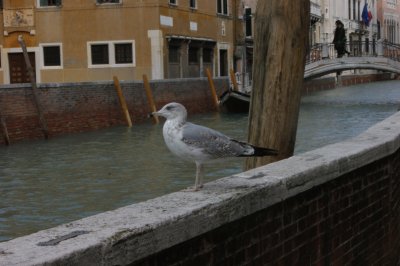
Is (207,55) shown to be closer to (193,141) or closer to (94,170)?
(94,170)

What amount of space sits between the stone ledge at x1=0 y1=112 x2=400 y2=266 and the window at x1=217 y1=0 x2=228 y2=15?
28.1 metres

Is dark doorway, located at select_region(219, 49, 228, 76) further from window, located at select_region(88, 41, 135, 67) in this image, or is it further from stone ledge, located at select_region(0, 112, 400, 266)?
stone ledge, located at select_region(0, 112, 400, 266)

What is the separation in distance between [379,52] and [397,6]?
3920 cm

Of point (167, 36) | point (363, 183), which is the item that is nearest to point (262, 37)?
point (363, 183)

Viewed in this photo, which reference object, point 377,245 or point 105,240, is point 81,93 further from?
point 105,240

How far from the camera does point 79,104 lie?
61.3ft

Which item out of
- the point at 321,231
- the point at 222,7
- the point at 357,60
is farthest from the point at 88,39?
the point at 321,231

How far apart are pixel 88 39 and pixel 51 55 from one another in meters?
1.41

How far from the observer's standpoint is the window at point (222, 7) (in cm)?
3145

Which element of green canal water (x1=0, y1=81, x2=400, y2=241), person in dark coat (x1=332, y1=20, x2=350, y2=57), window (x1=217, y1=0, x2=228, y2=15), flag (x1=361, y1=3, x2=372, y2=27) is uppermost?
flag (x1=361, y1=3, x2=372, y2=27)

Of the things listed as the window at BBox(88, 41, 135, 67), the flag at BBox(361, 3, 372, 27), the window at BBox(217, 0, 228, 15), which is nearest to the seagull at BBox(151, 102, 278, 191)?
the window at BBox(88, 41, 135, 67)

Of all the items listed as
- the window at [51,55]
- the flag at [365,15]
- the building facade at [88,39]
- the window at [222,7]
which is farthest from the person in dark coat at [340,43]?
the flag at [365,15]

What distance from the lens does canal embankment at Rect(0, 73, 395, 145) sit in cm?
1641

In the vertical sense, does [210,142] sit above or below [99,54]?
below
